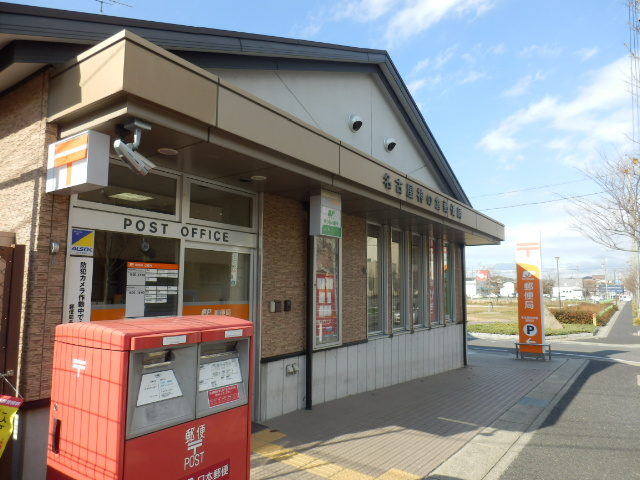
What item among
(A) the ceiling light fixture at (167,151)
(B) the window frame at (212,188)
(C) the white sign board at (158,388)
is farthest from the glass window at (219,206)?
(C) the white sign board at (158,388)

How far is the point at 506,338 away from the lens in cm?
2291

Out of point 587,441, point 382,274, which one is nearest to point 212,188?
point 382,274

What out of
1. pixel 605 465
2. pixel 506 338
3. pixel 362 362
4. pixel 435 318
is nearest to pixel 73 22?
pixel 362 362

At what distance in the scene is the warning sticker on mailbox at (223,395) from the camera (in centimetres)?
343

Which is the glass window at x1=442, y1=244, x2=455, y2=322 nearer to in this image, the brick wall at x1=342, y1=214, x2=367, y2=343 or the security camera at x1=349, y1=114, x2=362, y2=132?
the brick wall at x1=342, y1=214, x2=367, y2=343

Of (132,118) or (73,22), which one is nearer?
(132,118)

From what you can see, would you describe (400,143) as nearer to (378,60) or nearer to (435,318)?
(378,60)

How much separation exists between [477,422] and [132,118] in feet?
21.3

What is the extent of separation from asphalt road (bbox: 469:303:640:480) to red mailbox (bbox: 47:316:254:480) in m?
3.38

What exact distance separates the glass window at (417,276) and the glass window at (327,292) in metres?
3.65

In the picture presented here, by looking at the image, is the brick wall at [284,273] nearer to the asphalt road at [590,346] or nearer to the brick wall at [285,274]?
the brick wall at [285,274]

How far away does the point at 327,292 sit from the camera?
807 centimetres

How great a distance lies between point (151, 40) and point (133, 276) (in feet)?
8.58

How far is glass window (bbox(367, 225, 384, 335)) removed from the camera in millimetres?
9484
